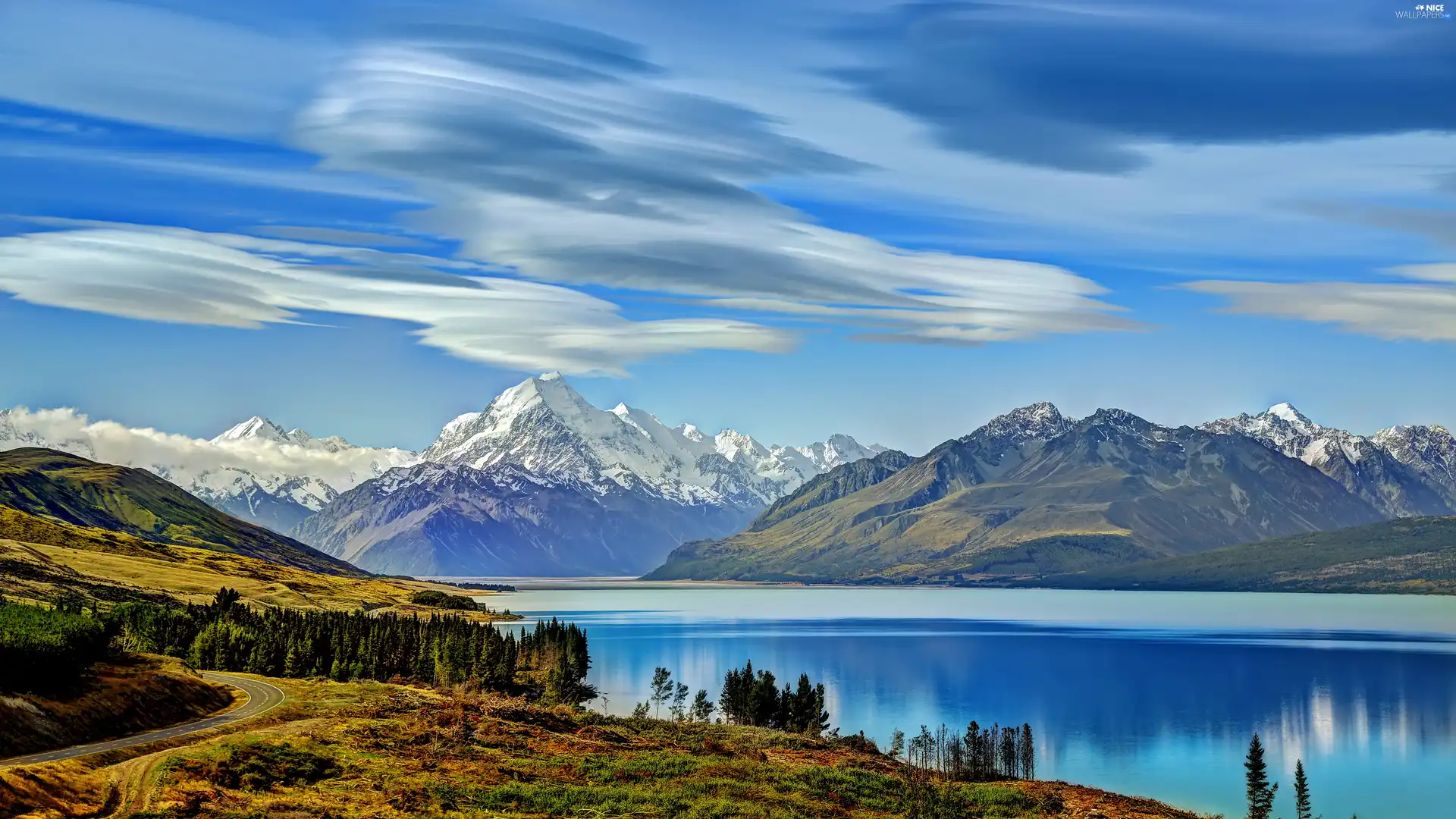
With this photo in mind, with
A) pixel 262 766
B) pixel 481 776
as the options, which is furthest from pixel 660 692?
pixel 262 766

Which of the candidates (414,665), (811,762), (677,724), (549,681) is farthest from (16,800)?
(414,665)

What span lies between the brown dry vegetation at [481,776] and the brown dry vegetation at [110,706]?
620cm

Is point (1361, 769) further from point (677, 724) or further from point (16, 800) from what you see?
point (16, 800)

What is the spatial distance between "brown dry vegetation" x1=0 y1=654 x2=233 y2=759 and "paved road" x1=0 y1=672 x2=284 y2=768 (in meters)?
1.23

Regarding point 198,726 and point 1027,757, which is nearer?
point 198,726

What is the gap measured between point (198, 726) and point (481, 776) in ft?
75.1

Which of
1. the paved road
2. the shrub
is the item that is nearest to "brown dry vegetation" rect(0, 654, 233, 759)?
the paved road

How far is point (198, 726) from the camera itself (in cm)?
8375

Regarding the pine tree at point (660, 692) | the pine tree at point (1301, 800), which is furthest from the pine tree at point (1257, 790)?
the pine tree at point (660, 692)

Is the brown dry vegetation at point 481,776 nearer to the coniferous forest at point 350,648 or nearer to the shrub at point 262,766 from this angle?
the shrub at point 262,766

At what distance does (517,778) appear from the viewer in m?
75.5

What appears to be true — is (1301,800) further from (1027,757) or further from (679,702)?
(679,702)

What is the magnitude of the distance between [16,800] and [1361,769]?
425 feet

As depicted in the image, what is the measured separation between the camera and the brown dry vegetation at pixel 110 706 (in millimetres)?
71188
